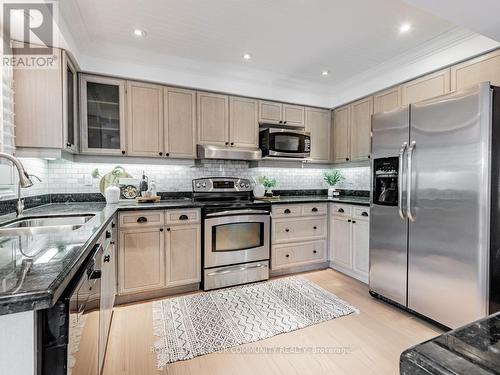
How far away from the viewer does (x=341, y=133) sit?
13.1 ft

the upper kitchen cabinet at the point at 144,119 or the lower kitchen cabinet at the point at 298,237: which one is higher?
the upper kitchen cabinet at the point at 144,119

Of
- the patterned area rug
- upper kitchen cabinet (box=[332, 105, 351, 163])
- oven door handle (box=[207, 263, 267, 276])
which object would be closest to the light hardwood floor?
the patterned area rug

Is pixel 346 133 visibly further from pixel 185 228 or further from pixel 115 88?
pixel 115 88

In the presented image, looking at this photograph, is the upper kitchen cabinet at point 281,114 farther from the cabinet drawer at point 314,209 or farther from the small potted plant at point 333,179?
the cabinet drawer at point 314,209

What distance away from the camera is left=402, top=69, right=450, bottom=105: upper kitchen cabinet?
2.68m

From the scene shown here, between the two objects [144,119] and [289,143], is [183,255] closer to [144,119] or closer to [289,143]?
[144,119]

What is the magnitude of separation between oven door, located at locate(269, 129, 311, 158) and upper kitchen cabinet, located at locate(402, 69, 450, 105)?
1271mm

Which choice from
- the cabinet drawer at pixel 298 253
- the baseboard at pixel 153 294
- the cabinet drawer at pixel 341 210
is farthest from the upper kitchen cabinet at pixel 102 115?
the cabinet drawer at pixel 341 210

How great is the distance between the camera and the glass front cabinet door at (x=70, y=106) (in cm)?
238

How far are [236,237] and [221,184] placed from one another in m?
0.81

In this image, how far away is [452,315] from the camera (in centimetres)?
210

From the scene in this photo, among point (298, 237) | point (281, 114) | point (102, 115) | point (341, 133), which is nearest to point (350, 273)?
point (298, 237)

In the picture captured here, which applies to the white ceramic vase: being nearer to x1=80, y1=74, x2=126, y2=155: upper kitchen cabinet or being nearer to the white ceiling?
x1=80, y1=74, x2=126, y2=155: upper kitchen cabinet

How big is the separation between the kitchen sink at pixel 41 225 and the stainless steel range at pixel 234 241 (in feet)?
3.99
